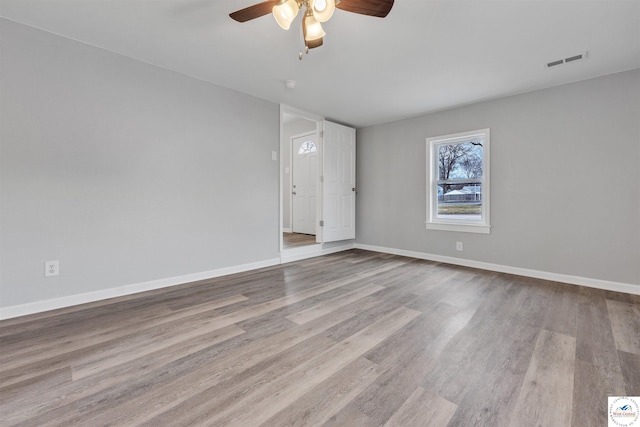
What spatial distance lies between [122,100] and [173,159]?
2.28ft

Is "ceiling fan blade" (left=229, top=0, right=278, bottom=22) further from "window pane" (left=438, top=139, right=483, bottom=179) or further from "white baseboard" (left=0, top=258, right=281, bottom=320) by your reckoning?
"window pane" (left=438, top=139, right=483, bottom=179)

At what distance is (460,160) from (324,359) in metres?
3.73

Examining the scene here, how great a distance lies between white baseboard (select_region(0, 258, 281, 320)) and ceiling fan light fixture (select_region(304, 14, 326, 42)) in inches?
108

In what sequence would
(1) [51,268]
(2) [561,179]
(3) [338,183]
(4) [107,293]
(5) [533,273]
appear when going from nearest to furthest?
1. (1) [51,268]
2. (4) [107,293]
3. (2) [561,179]
4. (5) [533,273]
5. (3) [338,183]

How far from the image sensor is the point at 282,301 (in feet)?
8.52

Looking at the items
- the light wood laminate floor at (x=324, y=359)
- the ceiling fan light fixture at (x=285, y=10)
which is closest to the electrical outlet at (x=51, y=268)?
the light wood laminate floor at (x=324, y=359)

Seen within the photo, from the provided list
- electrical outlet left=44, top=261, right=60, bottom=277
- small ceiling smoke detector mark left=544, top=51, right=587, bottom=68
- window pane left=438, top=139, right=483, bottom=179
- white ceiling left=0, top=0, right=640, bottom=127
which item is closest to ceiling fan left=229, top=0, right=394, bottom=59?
white ceiling left=0, top=0, right=640, bottom=127

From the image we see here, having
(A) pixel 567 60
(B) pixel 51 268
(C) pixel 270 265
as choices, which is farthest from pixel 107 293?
(A) pixel 567 60

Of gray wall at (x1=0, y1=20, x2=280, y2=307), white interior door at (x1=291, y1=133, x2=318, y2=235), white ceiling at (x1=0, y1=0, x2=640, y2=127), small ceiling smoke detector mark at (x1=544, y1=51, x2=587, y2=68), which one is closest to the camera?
white ceiling at (x1=0, y1=0, x2=640, y2=127)

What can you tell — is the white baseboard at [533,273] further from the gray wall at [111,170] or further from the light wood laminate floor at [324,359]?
the gray wall at [111,170]

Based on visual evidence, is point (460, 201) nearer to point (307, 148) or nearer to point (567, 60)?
point (567, 60)

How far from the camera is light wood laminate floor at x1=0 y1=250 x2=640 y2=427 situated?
1.25 metres

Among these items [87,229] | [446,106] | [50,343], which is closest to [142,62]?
[87,229]

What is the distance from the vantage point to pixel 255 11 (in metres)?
1.78
